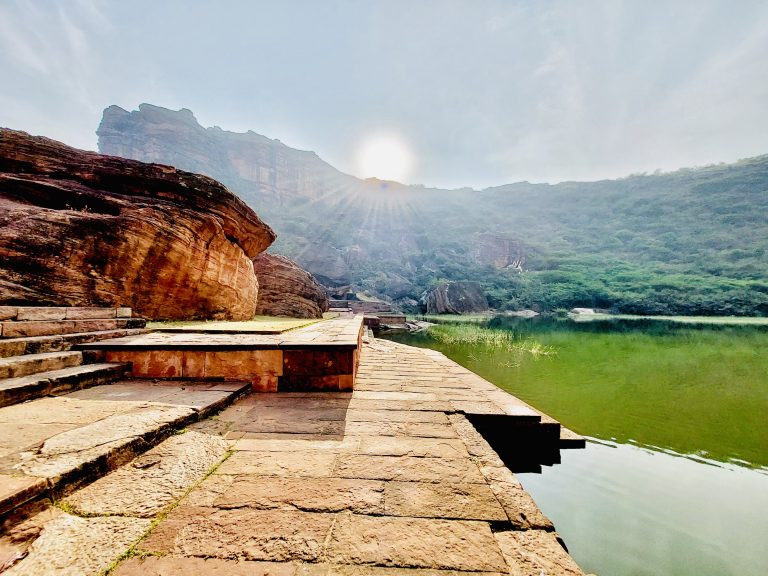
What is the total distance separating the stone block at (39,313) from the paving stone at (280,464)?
12.9 feet

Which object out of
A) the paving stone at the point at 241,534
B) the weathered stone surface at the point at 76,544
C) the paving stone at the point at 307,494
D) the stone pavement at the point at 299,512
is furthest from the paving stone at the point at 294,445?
the weathered stone surface at the point at 76,544

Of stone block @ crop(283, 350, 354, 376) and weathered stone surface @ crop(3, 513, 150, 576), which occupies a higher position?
stone block @ crop(283, 350, 354, 376)

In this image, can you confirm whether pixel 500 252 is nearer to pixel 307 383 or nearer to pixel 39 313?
pixel 307 383

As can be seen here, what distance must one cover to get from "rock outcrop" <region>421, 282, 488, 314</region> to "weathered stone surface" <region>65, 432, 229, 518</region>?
4519 cm

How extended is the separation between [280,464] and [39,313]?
443 cm

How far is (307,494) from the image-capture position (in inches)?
70.9

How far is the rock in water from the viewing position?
19.7 ft

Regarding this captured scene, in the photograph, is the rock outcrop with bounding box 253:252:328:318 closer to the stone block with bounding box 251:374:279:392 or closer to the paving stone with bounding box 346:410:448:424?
the stone block with bounding box 251:374:279:392

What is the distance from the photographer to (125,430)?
2.19 metres

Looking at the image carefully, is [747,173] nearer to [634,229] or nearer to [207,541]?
[634,229]

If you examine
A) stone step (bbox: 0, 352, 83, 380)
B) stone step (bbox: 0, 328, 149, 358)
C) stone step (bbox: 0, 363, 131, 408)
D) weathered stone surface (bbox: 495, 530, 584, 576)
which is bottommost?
weathered stone surface (bbox: 495, 530, 584, 576)

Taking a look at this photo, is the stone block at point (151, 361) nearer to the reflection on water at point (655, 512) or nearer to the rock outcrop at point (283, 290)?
the reflection on water at point (655, 512)

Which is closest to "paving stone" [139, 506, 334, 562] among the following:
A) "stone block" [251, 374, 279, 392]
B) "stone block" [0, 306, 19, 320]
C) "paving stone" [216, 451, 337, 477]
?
"paving stone" [216, 451, 337, 477]

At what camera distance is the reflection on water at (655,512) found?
3.09 m
